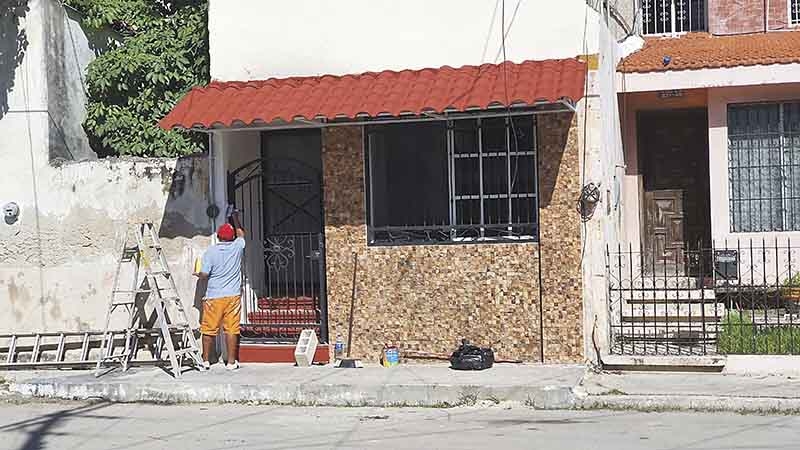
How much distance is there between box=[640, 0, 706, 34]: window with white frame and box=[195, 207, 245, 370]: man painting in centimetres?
773

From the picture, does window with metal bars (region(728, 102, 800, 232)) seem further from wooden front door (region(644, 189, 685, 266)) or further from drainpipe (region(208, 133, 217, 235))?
drainpipe (region(208, 133, 217, 235))

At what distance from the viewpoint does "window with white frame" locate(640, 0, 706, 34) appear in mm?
17250

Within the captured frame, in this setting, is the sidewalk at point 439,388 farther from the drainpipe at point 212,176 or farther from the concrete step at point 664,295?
the drainpipe at point 212,176

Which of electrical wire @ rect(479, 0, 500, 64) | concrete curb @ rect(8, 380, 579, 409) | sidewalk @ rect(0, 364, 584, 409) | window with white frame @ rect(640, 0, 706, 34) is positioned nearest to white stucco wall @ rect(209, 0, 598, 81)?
electrical wire @ rect(479, 0, 500, 64)

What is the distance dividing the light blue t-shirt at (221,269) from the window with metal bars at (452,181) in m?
1.64

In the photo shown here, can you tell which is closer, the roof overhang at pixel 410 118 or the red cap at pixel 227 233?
the roof overhang at pixel 410 118

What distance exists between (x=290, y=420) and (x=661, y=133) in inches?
324

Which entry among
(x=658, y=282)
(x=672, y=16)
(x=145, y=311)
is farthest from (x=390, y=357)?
(x=672, y=16)

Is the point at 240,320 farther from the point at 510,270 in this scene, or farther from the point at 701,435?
the point at 701,435

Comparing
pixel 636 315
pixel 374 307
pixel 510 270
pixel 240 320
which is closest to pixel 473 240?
pixel 510 270

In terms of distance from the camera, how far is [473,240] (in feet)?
41.2

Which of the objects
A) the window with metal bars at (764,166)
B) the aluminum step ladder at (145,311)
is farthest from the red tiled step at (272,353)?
the window with metal bars at (764,166)

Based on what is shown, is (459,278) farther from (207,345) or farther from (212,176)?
(212,176)

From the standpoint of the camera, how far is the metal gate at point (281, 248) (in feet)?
44.6
